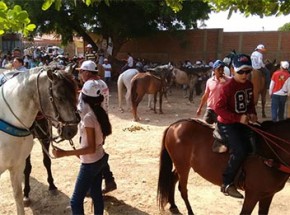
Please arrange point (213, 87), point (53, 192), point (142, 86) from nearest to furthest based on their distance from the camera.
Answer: point (53, 192) < point (213, 87) < point (142, 86)

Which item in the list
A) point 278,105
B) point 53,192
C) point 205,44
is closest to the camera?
point 53,192

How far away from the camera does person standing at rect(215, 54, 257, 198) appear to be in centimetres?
355

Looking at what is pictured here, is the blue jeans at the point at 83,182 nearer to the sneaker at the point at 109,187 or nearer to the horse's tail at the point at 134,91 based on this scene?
the sneaker at the point at 109,187

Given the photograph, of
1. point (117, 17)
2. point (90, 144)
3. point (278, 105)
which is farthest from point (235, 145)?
point (117, 17)

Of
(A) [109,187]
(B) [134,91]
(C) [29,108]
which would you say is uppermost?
(C) [29,108]

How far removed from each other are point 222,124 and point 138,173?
2630 millimetres

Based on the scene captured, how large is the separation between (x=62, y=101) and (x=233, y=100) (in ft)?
5.63

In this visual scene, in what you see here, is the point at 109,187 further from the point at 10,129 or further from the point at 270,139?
the point at 270,139

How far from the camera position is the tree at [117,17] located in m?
17.2

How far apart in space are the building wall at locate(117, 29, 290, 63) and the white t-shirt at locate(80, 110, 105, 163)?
741 inches

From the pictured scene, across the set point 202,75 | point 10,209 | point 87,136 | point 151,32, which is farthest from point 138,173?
point 151,32

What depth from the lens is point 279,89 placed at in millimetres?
8383

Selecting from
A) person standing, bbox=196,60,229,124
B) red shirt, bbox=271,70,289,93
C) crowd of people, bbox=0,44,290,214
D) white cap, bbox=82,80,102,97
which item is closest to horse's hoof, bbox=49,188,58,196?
crowd of people, bbox=0,44,290,214

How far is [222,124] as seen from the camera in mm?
3746
